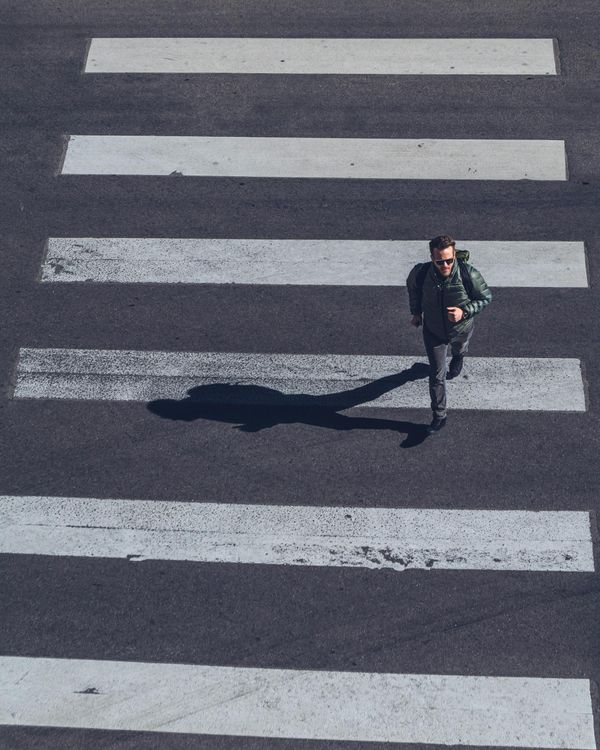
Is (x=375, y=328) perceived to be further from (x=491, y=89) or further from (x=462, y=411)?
(x=491, y=89)

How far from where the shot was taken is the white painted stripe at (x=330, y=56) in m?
10.6

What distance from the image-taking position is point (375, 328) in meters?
9.14

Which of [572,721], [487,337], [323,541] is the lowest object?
[572,721]

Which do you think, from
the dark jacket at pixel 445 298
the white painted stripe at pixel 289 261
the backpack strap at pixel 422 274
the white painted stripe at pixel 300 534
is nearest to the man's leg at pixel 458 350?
the dark jacket at pixel 445 298

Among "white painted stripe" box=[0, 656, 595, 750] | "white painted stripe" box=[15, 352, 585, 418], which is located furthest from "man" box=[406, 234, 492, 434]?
"white painted stripe" box=[0, 656, 595, 750]

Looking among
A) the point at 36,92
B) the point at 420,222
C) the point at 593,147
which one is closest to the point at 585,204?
the point at 593,147

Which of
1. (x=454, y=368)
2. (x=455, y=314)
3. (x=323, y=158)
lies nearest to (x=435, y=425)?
(x=454, y=368)

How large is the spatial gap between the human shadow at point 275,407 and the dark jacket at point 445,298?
0.87 meters

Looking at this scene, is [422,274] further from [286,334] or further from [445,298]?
[286,334]

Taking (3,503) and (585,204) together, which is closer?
(3,503)

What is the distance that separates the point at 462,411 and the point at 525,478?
30.2 inches

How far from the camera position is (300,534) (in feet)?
26.6

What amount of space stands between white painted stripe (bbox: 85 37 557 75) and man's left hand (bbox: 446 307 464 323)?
3.68 m

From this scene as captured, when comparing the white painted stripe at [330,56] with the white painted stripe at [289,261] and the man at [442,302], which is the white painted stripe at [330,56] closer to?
the white painted stripe at [289,261]
